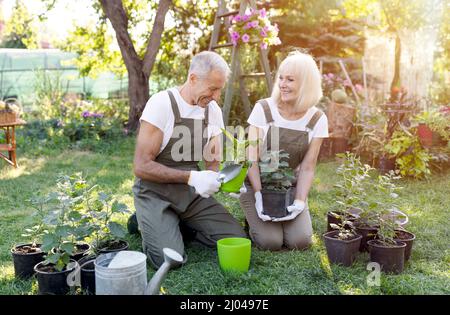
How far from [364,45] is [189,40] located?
12.3 feet

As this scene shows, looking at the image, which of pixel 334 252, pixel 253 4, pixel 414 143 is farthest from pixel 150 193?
pixel 253 4

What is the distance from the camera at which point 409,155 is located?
4504 mm

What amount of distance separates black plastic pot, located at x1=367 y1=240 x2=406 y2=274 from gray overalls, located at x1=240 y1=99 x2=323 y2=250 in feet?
1.59

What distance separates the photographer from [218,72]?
2.47 m

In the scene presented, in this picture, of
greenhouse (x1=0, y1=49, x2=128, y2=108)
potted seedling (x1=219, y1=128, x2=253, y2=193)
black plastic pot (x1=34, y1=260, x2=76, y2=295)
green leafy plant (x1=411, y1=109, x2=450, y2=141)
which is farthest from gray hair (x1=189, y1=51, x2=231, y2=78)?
greenhouse (x1=0, y1=49, x2=128, y2=108)

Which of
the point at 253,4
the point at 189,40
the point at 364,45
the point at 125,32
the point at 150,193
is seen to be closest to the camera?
the point at 150,193

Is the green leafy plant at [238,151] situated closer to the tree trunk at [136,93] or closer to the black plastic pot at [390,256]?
the black plastic pot at [390,256]

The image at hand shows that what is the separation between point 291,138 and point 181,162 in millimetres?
701

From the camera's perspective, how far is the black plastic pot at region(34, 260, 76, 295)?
206 centimetres

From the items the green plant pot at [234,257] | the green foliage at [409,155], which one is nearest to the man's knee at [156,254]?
the green plant pot at [234,257]

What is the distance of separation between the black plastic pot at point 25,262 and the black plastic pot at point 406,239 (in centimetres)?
183

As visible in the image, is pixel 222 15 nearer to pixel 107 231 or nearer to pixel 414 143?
pixel 414 143

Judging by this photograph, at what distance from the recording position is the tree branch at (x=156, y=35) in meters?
6.65

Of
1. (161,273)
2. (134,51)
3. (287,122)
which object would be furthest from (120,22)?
(161,273)
